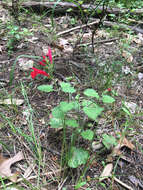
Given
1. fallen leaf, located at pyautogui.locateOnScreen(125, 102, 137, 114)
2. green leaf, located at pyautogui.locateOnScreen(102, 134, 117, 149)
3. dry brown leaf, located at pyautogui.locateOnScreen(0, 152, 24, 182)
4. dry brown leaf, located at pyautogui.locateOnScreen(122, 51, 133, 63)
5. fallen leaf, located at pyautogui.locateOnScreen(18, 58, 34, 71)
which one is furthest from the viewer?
dry brown leaf, located at pyautogui.locateOnScreen(122, 51, 133, 63)

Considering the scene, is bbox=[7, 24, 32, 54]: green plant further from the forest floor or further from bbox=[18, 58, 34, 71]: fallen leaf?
bbox=[18, 58, 34, 71]: fallen leaf

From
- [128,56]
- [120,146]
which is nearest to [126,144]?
[120,146]

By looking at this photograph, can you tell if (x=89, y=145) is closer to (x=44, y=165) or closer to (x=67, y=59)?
(x=44, y=165)

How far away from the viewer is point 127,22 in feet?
9.14

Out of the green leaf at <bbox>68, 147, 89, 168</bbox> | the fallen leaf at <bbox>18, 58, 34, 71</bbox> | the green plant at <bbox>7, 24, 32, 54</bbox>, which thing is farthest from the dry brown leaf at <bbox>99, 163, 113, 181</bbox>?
the green plant at <bbox>7, 24, 32, 54</bbox>

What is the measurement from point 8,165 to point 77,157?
0.42m

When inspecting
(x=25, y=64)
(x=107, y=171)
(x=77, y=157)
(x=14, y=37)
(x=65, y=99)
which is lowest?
(x=107, y=171)

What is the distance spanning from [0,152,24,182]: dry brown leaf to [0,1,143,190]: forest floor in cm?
1

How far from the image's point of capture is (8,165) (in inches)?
40.1

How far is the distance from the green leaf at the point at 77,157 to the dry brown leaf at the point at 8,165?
0.32 meters

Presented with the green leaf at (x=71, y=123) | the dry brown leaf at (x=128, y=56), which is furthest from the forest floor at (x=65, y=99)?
the green leaf at (x=71, y=123)

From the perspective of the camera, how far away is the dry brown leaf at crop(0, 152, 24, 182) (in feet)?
3.17

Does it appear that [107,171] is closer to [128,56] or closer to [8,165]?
[8,165]

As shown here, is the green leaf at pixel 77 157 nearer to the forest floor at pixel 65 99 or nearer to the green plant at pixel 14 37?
the forest floor at pixel 65 99
